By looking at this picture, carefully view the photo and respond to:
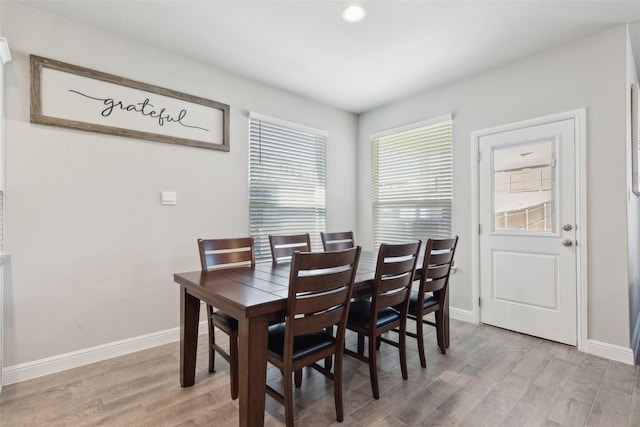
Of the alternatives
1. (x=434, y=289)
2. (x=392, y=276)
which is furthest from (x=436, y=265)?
(x=392, y=276)

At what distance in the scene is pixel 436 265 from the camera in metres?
2.42

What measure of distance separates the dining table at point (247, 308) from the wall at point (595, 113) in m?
1.55

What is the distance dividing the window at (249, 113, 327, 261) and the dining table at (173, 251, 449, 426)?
47.6 inches

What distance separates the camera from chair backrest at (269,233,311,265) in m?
2.72

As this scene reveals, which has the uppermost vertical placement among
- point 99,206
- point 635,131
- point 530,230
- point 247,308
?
point 635,131

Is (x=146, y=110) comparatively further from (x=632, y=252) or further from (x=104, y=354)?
(x=632, y=252)

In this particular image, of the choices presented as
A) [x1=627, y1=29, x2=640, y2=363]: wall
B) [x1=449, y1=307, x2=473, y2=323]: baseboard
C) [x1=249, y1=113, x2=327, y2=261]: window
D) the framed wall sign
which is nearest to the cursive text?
the framed wall sign

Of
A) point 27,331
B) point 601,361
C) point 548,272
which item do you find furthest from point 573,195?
point 27,331

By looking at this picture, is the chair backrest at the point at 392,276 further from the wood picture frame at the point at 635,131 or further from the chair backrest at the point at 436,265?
the wood picture frame at the point at 635,131

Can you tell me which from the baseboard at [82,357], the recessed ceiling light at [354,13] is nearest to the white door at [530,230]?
the recessed ceiling light at [354,13]

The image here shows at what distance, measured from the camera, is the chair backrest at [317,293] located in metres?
1.52

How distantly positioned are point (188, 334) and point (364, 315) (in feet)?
3.80

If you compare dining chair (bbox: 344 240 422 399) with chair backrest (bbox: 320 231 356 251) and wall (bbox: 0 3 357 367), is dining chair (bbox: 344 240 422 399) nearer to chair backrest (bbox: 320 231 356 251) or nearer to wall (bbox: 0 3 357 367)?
chair backrest (bbox: 320 231 356 251)

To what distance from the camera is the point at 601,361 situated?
2.45m
